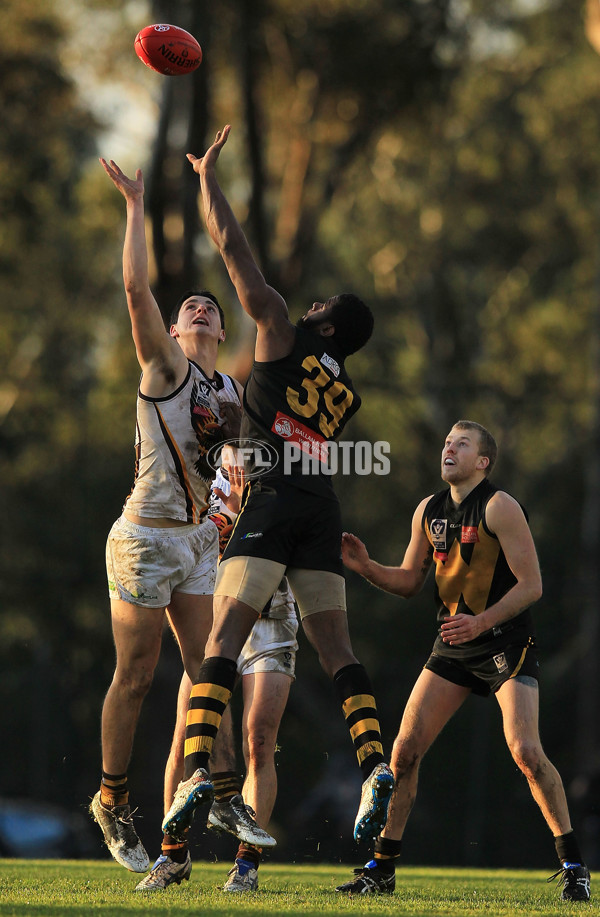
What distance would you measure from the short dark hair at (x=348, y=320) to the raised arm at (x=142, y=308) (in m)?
0.79

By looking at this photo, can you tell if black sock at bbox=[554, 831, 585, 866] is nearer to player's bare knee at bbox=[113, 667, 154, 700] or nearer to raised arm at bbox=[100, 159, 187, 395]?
player's bare knee at bbox=[113, 667, 154, 700]

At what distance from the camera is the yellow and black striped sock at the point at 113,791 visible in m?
6.58

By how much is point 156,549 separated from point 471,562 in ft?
5.27

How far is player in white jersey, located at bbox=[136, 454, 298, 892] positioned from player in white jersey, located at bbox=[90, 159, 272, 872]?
0.81ft

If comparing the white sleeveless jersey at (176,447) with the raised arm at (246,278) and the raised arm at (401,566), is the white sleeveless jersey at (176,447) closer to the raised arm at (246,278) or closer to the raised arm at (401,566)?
the raised arm at (246,278)

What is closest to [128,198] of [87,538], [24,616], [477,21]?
[87,538]

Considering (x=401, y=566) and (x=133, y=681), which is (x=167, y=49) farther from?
(x=133, y=681)

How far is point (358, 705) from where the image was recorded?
5922 millimetres

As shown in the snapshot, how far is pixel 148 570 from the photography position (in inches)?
255

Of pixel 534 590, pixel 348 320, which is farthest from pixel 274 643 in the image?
pixel 348 320

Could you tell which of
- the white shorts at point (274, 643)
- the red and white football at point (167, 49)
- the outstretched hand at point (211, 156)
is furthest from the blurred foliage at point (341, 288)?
the outstretched hand at point (211, 156)

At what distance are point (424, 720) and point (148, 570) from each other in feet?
5.20

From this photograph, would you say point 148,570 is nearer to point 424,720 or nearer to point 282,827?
point 424,720

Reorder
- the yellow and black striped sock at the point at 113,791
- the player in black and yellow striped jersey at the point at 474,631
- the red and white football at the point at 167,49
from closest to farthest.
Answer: the player in black and yellow striped jersey at the point at 474,631
the yellow and black striped sock at the point at 113,791
the red and white football at the point at 167,49
